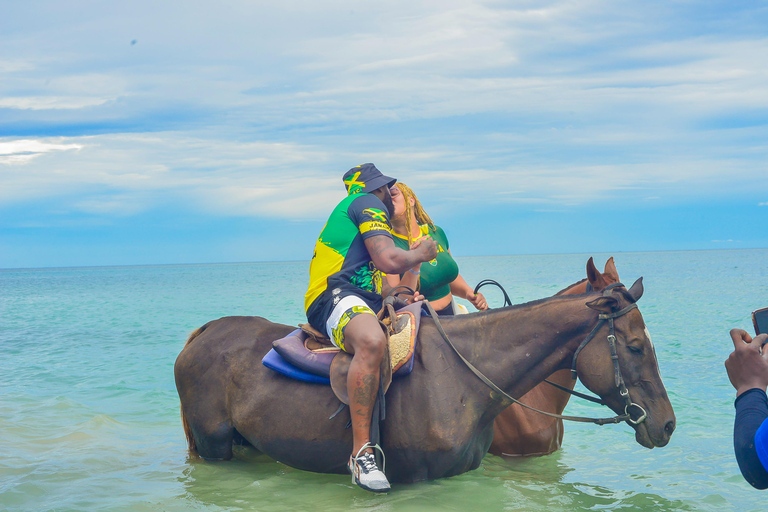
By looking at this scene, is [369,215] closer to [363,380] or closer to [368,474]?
[363,380]

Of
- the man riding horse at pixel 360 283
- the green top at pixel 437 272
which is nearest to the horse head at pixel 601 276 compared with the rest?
the man riding horse at pixel 360 283

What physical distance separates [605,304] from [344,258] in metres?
1.81

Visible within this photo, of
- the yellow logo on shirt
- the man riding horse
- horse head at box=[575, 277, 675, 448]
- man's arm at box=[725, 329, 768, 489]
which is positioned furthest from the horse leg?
man's arm at box=[725, 329, 768, 489]

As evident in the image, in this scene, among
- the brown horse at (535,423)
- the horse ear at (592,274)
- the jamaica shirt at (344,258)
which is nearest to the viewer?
the jamaica shirt at (344,258)

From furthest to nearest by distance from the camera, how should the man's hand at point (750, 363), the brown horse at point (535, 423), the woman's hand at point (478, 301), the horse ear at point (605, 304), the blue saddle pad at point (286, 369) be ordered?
the woman's hand at point (478, 301), the brown horse at point (535, 423), the blue saddle pad at point (286, 369), the horse ear at point (605, 304), the man's hand at point (750, 363)

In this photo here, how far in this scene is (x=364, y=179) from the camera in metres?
4.63

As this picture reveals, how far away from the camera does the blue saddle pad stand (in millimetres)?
4652

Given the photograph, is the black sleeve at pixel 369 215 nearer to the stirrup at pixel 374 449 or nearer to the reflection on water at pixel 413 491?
the stirrup at pixel 374 449

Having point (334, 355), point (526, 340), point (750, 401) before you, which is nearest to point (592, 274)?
point (526, 340)

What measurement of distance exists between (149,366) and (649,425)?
1359cm

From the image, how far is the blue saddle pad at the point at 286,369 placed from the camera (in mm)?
4652

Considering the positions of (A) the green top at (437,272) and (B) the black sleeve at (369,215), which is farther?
(A) the green top at (437,272)

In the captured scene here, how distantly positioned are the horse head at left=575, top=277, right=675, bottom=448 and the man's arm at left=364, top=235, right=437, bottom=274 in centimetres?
112

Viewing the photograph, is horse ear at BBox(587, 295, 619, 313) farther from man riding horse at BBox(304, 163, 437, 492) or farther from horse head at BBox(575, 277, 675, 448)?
man riding horse at BBox(304, 163, 437, 492)
